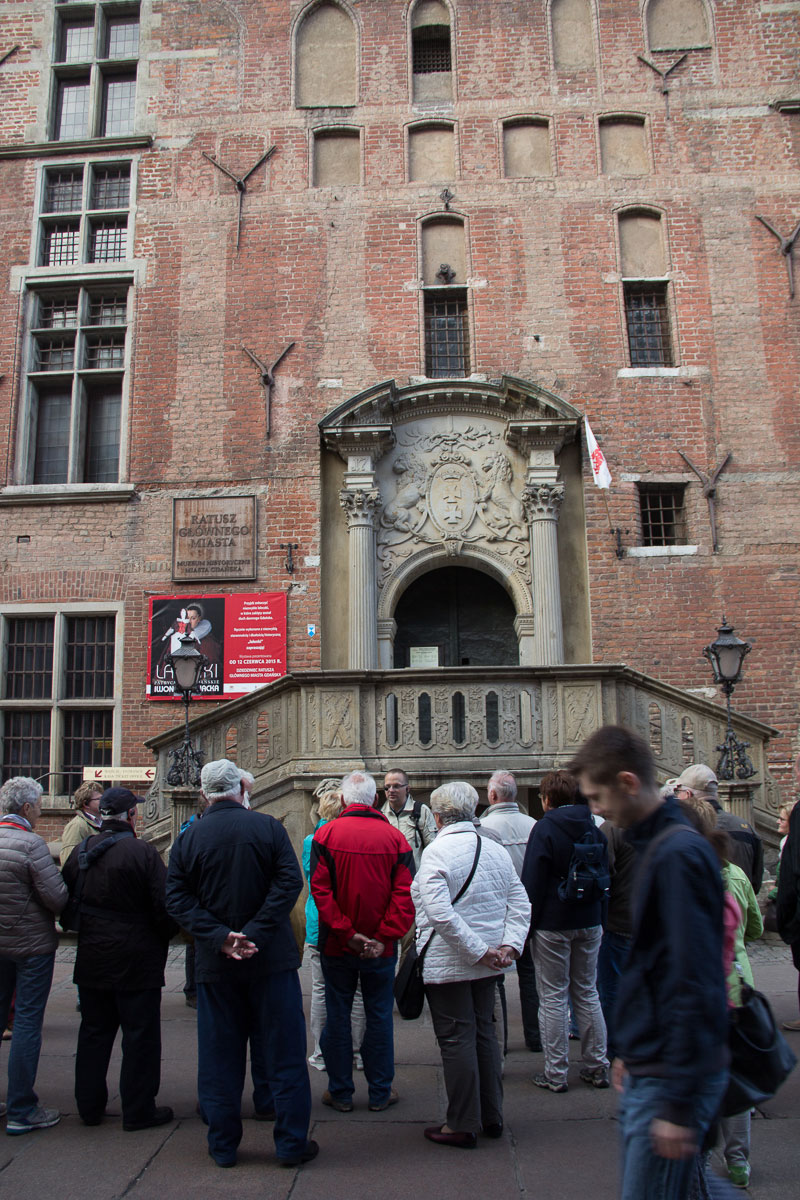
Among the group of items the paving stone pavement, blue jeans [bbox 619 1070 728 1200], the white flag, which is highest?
the white flag

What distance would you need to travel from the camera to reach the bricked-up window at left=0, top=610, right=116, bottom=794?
1445 cm

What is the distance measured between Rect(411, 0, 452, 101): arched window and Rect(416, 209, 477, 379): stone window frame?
267cm

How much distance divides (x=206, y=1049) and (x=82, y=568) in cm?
1135

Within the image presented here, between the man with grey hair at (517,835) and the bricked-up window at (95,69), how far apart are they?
14956 mm

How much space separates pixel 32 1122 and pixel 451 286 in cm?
1322

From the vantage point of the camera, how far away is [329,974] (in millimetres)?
4930

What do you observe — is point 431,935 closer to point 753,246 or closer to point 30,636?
point 30,636

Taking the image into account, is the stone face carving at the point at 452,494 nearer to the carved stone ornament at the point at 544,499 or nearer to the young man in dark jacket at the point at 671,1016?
the carved stone ornament at the point at 544,499

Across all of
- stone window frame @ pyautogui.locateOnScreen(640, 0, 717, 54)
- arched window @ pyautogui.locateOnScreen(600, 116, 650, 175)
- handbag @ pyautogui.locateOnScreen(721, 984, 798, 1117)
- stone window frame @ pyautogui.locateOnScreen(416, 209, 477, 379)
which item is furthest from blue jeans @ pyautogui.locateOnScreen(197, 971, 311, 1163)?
stone window frame @ pyautogui.locateOnScreen(640, 0, 717, 54)

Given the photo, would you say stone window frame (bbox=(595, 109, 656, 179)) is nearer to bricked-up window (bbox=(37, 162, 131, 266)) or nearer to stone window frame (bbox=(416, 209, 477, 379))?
stone window frame (bbox=(416, 209, 477, 379))

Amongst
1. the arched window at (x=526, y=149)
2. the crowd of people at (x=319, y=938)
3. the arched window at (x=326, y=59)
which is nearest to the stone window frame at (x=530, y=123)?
the arched window at (x=526, y=149)

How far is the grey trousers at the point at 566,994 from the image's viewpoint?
16.7 ft

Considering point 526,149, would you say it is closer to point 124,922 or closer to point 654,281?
point 654,281

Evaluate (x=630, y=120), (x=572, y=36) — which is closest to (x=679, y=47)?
(x=630, y=120)
